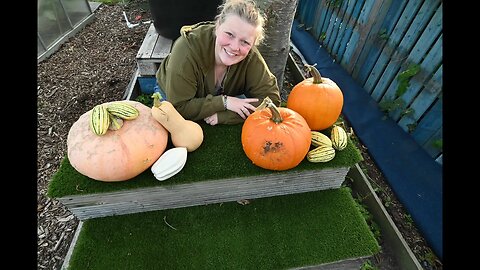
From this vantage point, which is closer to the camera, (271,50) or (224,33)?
(224,33)

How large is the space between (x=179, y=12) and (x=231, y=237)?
8.02 feet

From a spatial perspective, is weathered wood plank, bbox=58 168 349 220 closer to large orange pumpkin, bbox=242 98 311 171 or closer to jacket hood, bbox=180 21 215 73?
large orange pumpkin, bbox=242 98 311 171

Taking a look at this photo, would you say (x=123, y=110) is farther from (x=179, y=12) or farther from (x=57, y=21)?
(x=57, y=21)

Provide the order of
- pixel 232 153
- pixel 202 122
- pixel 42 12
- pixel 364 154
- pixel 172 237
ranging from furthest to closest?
pixel 42 12 < pixel 364 154 < pixel 202 122 < pixel 232 153 < pixel 172 237

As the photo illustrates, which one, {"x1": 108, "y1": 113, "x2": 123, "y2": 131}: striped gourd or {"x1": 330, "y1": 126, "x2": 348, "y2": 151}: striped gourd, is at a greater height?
{"x1": 108, "y1": 113, "x2": 123, "y2": 131}: striped gourd

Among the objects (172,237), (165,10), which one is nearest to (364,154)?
(172,237)

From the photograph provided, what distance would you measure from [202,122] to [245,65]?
566mm

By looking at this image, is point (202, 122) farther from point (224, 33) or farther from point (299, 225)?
point (299, 225)

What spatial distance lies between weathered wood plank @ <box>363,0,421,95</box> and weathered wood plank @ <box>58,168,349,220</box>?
1.57m

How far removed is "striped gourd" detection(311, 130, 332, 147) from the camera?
2.04 meters

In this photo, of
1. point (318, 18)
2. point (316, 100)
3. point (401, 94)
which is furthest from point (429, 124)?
point (318, 18)

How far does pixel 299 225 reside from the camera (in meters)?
2.03

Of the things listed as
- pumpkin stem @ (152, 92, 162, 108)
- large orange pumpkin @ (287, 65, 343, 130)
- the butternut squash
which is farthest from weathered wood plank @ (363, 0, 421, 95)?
pumpkin stem @ (152, 92, 162, 108)

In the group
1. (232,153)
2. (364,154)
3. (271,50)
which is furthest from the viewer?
(364,154)
